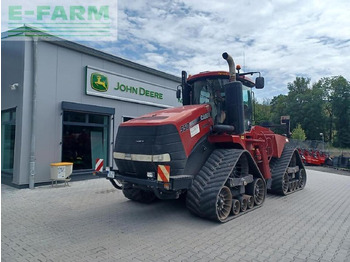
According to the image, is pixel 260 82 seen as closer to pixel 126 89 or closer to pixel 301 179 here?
pixel 301 179

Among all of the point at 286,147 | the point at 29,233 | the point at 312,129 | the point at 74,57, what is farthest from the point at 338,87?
the point at 29,233

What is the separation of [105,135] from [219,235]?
7.35m

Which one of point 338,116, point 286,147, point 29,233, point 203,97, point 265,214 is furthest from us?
point 338,116

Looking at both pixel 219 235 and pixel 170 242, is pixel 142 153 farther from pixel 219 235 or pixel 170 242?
pixel 219 235

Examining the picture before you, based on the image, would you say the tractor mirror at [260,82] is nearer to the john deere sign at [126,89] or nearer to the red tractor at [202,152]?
the red tractor at [202,152]

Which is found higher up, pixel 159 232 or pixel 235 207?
pixel 235 207

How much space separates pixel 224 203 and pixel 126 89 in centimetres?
743

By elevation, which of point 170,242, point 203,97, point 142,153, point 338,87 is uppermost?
point 338,87

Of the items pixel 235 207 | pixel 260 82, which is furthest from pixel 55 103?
pixel 235 207

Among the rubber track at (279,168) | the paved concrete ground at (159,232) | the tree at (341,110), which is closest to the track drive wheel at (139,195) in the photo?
the paved concrete ground at (159,232)

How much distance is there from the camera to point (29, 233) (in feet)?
14.7

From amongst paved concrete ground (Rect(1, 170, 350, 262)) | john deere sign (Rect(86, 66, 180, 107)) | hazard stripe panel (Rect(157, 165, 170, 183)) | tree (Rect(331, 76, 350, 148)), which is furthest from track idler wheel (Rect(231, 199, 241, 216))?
tree (Rect(331, 76, 350, 148))

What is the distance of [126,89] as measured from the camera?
11.3 m

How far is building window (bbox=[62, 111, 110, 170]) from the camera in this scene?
9289 millimetres
